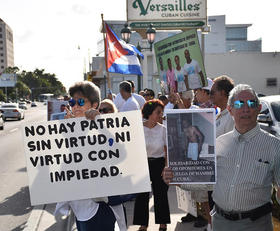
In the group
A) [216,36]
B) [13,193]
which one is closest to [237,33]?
[216,36]

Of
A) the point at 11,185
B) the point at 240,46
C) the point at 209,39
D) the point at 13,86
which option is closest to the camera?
the point at 11,185

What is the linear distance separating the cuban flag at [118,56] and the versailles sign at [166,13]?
10.8m

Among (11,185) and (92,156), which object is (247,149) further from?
(11,185)

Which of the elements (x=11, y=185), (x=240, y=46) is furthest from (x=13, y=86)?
(x=11, y=185)

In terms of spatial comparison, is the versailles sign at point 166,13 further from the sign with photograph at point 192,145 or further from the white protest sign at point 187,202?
the sign with photograph at point 192,145

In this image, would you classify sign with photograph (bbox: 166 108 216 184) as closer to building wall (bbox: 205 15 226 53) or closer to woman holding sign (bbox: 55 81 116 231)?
woman holding sign (bbox: 55 81 116 231)

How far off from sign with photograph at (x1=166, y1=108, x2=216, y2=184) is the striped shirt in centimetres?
12

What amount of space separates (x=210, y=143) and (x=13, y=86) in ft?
383

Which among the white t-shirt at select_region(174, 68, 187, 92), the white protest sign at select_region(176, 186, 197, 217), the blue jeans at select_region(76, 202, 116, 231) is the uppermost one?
the white t-shirt at select_region(174, 68, 187, 92)

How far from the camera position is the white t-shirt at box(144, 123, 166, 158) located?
497 centimetres

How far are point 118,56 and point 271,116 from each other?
11.6ft

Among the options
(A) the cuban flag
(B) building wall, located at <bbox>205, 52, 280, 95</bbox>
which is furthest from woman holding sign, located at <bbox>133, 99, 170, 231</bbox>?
(B) building wall, located at <bbox>205, 52, 280, 95</bbox>

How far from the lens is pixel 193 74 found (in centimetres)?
479

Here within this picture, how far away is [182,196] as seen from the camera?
14.7 ft
